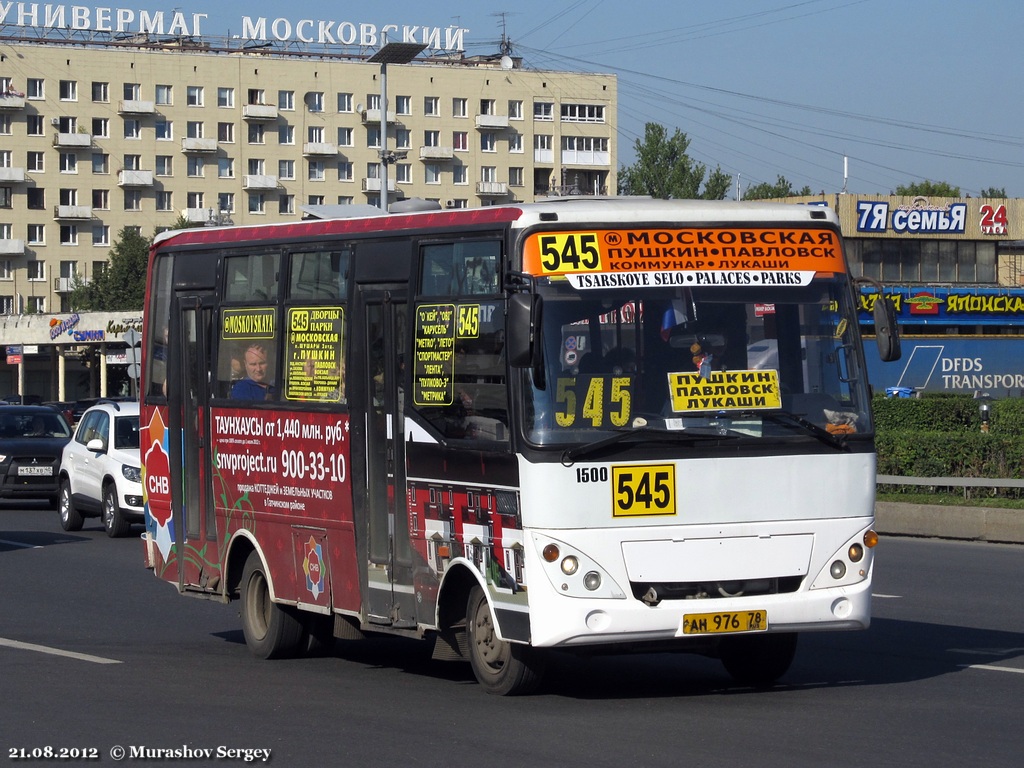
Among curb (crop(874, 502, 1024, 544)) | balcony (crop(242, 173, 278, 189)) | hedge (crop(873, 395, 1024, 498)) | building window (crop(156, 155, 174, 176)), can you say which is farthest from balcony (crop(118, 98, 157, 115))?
curb (crop(874, 502, 1024, 544))

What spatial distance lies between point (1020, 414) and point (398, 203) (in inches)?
685

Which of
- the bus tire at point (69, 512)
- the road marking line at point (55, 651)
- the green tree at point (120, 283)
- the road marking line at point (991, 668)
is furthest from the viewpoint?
the green tree at point (120, 283)

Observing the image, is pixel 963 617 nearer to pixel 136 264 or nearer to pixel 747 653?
pixel 747 653

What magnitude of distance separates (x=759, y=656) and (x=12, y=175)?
100 metres

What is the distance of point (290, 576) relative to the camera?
10.8 metres

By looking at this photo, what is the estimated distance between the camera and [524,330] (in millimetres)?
8227

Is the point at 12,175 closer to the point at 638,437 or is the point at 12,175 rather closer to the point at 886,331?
the point at 886,331

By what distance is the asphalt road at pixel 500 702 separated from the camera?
24.7 ft

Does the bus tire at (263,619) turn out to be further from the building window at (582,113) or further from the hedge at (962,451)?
the building window at (582,113)

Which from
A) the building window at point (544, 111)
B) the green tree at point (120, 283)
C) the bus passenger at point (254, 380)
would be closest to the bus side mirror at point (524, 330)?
the bus passenger at point (254, 380)

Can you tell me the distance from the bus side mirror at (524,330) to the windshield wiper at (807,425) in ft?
4.55

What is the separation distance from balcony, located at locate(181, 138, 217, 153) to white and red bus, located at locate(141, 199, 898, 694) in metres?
101

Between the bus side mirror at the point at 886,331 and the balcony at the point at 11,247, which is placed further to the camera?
the balcony at the point at 11,247

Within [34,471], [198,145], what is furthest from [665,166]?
[34,471]
